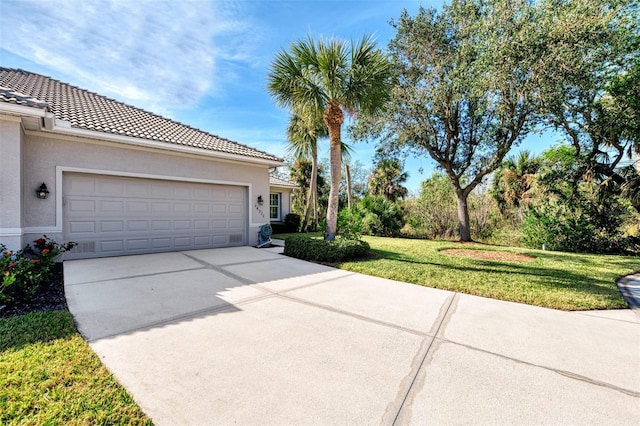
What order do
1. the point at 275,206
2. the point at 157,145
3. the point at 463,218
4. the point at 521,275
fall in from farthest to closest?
the point at 275,206, the point at 463,218, the point at 157,145, the point at 521,275

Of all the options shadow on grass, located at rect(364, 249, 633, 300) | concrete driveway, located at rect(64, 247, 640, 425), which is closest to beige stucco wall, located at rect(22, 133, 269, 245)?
concrete driveway, located at rect(64, 247, 640, 425)

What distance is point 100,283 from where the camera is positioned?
208 inches

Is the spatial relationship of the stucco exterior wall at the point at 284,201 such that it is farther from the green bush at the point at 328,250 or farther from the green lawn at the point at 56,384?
the green lawn at the point at 56,384

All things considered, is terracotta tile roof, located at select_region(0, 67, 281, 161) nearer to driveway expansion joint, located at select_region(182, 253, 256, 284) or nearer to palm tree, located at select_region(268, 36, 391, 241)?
palm tree, located at select_region(268, 36, 391, 241)

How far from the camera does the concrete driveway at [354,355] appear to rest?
2.16 meters

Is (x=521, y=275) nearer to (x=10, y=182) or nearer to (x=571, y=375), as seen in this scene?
(x=571, y=375)

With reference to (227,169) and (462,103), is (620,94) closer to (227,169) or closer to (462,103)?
(462,103)

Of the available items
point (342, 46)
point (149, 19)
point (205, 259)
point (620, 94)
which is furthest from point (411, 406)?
point (620, 94)

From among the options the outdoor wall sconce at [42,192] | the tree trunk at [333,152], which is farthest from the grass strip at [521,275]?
the outdoor wall sconce at [42,192]

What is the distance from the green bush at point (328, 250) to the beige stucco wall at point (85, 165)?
3823 millimetres

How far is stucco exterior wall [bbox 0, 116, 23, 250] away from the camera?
18.6 feet

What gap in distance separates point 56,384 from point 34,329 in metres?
1.55

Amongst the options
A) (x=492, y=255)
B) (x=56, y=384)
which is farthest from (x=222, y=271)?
(x=492, y=255)

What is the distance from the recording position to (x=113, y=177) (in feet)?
26.3
